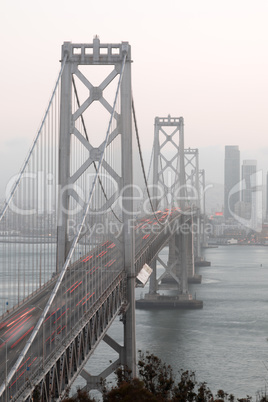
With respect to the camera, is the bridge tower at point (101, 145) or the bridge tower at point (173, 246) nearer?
the bridge tower at point (101, 145)

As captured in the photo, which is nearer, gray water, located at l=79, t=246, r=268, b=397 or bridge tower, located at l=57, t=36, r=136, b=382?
bridge tower, located at l=57, t=36, r=136, b=382

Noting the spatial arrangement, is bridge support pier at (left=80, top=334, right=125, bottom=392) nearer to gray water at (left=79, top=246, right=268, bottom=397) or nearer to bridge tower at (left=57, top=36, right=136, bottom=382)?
bridge tower at (left=57, top=36, right=136, bottom=382)

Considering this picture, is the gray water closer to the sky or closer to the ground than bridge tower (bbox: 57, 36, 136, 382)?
closer to the ground

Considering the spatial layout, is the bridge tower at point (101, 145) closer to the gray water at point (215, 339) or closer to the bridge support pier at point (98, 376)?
the bridge support pier at point (98, 376)

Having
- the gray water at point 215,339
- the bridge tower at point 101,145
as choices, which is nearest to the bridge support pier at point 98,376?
the bridge tower at point 101,145

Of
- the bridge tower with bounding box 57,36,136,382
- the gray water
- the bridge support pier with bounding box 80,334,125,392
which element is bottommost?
the gray water

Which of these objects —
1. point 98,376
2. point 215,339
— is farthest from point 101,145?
point 215,339

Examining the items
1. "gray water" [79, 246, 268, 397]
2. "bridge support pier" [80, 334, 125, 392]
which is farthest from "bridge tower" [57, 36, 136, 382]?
"gray water" [79, 246, 268, 397]

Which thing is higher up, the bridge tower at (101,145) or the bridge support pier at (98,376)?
the bridge tower at (101,145)
